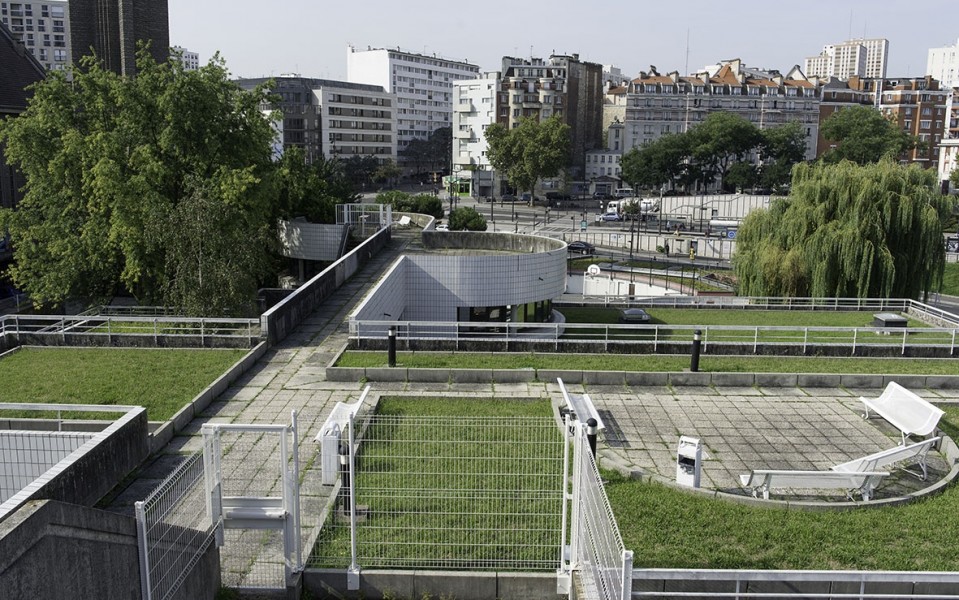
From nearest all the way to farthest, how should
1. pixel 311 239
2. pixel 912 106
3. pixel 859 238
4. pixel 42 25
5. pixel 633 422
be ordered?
pixel 633 422, pixel 311 239, pixel 859 238, pixel 42 25, pixel 912 106

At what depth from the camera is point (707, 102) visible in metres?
122

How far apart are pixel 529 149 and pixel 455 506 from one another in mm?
91990

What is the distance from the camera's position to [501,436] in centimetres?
1158

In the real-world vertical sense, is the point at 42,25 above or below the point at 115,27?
above

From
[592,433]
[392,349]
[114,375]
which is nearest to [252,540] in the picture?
[592,433]

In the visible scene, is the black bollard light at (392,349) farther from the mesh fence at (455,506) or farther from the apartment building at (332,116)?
the apartment building at (332,116)

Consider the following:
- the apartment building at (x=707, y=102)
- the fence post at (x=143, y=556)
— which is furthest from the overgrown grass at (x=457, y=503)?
the apartment building at (x=707, y=102)

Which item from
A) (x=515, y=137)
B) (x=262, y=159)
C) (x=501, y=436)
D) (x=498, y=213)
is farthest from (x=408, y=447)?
(x=515, y=137)

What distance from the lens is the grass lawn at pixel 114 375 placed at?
48.8ft

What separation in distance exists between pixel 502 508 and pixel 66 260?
24.2m

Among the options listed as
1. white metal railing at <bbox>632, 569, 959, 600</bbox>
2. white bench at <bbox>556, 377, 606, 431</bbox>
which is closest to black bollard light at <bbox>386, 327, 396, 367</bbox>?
white bench at <bbox>556, 377, 606, 431</bbox>

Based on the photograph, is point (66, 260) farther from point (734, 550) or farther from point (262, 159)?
point (734, 550)

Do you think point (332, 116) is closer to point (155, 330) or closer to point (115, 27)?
point (115, 27)

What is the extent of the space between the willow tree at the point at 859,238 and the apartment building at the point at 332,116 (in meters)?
85.6
